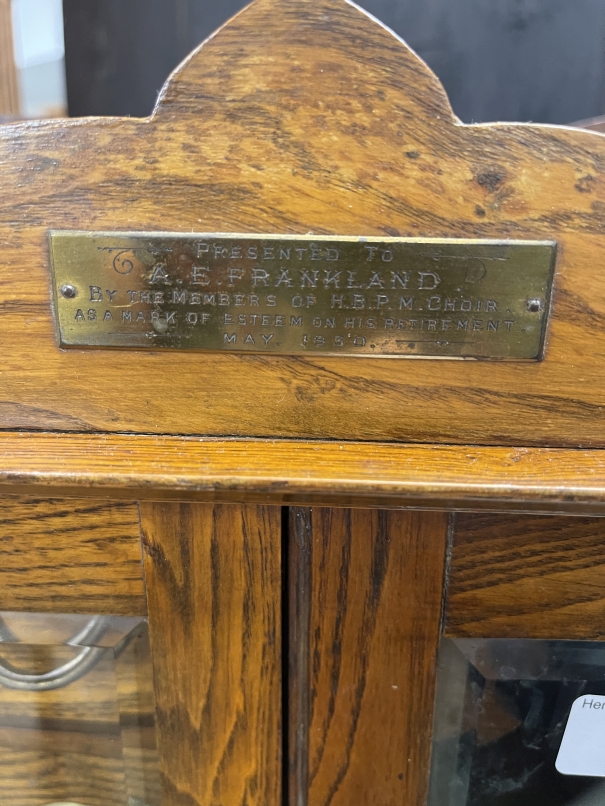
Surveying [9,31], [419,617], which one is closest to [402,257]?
[419,617]

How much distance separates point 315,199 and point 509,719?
0.47m

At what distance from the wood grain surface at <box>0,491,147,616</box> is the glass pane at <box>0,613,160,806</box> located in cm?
2

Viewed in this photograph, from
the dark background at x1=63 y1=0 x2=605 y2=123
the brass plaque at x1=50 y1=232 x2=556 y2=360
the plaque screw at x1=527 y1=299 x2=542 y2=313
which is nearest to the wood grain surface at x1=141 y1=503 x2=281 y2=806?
the brass plaque at x1=50 y1=232 x2=556 y2=360

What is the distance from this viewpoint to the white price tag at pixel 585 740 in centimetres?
51

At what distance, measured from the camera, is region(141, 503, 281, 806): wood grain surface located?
461 mm

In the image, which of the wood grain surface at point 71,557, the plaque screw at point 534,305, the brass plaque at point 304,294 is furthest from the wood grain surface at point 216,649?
the plaque screw at point 534,305

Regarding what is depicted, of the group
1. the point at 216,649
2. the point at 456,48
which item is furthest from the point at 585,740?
the point at 456,48

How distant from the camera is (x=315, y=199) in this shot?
1.29ft

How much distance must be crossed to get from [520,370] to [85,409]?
331mm

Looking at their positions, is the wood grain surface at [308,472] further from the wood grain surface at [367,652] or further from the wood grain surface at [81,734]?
the wood grain surface at [81,734]

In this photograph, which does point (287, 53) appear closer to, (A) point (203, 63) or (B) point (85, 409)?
(A) point (203, 63)

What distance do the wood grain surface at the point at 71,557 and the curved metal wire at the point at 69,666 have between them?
0.08ft

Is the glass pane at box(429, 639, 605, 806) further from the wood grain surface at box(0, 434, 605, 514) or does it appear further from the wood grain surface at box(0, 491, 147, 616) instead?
the wood grain surface at box(0, 491, 147, 616)

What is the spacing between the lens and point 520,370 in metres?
0.42
